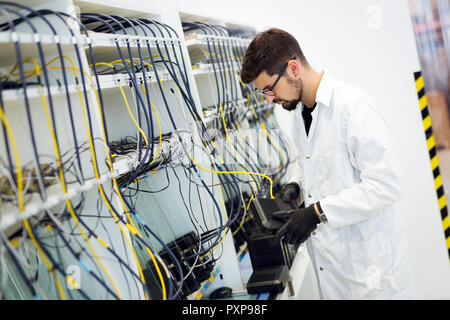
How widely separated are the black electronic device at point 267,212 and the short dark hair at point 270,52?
22.2 inches

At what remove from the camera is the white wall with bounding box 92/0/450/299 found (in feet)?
9.54

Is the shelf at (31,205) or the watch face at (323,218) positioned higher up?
the shelf at (31,205)

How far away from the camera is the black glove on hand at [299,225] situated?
155 cm

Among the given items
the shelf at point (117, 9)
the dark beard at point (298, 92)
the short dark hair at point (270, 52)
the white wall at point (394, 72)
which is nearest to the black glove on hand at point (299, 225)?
the dark beard at point (298, 92)

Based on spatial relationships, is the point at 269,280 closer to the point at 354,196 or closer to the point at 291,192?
the point at 291,192

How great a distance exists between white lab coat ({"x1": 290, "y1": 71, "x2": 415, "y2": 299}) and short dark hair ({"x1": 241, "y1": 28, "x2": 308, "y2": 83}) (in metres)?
0.21

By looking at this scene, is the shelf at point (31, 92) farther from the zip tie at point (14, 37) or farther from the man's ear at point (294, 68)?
the man's ear at point (294, 68)

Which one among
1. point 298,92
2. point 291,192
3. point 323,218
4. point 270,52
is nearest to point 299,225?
point 323,218

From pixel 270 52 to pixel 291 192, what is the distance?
0.73 metres

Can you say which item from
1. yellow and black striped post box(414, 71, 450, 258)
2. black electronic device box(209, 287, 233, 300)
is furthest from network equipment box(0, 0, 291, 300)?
yellow and black striped post box(414, 71, 450, 258)

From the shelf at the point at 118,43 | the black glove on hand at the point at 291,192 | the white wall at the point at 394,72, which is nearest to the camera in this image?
the shelf at the point at 118,43

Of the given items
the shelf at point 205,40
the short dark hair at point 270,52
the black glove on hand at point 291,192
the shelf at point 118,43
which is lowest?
the black glove on hand at point 291,192

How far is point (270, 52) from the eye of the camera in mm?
1571
